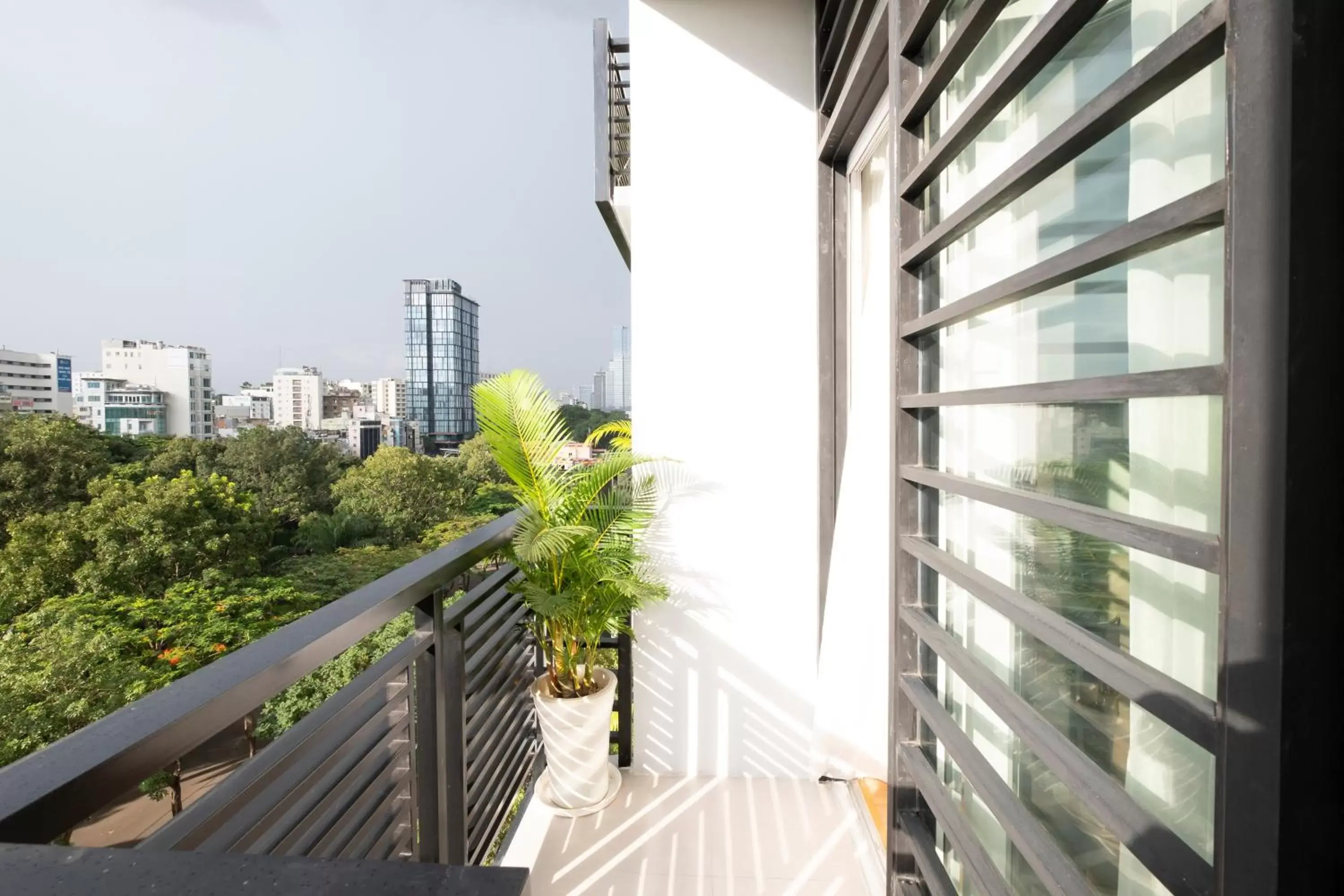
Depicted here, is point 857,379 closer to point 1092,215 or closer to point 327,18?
point 1092,215

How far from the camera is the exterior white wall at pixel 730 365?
7.17 ft

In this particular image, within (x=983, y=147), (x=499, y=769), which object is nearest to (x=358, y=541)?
(x=499, y=769)

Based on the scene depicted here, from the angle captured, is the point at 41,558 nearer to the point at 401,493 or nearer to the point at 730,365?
the point at 401,493

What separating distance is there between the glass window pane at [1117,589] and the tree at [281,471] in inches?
1004

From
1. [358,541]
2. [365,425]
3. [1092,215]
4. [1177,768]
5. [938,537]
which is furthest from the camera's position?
[365,425]

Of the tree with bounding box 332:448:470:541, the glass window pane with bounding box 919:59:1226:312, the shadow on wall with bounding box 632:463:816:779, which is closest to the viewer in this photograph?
the glass window pane with bounding box 919:59:1226:312

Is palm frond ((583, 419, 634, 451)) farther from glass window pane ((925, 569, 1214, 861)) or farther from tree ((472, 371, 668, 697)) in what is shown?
glass window pane ((925, 569, 1214, 861))

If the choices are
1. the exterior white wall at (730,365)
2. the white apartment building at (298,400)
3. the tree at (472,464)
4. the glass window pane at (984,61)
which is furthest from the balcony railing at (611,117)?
the white apartment building at (298,400)

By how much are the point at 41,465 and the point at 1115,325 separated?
2628cm

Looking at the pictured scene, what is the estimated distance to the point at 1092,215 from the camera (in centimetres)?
62

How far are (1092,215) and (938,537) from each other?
521mm

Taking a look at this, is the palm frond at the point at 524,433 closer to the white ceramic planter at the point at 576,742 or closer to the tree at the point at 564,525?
the tree at the point at 564,525

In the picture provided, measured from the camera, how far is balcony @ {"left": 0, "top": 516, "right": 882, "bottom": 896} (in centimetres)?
23

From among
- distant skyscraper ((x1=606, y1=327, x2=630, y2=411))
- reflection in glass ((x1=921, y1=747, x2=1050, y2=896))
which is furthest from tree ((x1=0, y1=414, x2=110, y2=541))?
reflection in glass ((x1=921, y1=747, x2=1050, y2=896))
